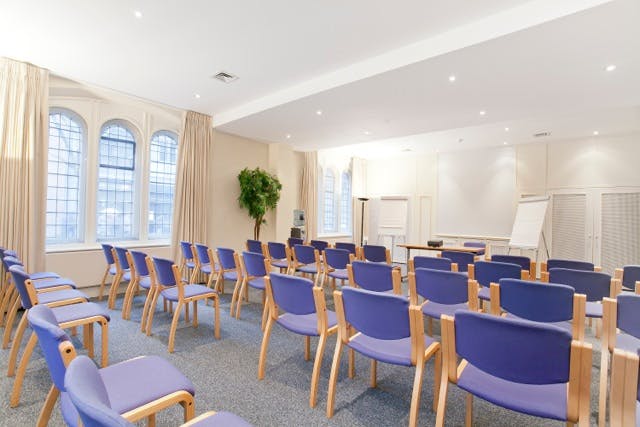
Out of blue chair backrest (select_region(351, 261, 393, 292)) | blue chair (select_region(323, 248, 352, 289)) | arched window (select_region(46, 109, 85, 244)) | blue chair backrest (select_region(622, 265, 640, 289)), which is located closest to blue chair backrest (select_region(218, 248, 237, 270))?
blue chair (select_region(323, 248, 352, 289))

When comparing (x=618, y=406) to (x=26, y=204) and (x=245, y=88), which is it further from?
(x=26, y=204)

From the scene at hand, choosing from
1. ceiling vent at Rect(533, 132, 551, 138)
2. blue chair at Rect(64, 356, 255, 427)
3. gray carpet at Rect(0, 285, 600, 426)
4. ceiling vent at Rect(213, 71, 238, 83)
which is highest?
ceiling vent at Rect(213, 71, 238, 83)

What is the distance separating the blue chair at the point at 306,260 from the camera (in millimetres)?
4875

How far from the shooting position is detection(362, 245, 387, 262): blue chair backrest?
504 cm

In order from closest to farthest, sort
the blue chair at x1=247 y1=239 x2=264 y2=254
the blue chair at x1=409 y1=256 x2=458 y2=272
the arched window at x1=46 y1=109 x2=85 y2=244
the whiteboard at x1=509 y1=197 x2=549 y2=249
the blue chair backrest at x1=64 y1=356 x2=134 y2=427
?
the blue chair backrest at x1=64 y1=356 x2=134 y2=427 → the blue chair at x1=409 y1=256 x2=458 y2=272 → the arched window at x1=46 y1=109 x2=85 y2=244 → the blue chair at x1=247 y1=239 x2=264 y2=254 → the whiteboard at x1=509 y1=197 x2=549 y2=249

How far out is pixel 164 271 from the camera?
10.7 ft

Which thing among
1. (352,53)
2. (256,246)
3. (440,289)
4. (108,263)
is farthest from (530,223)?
(108,263)

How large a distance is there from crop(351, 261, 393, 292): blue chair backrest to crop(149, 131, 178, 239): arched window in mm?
4598

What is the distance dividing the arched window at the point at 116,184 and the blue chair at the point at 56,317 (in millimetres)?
3124

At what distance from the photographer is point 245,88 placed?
509cm

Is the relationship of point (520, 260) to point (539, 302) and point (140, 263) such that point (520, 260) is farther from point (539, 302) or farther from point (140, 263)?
Result: point (140, 263)

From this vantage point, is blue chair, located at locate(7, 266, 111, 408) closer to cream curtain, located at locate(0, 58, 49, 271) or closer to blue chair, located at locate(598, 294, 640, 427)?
cream curtain, located at locate(0, 58, 49, 271)

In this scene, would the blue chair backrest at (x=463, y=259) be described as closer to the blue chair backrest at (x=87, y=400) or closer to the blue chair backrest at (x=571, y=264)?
the blue chair backrest at (x=571, y=264)

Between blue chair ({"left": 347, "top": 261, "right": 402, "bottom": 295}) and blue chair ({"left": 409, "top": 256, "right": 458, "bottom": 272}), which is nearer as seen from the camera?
blue chair ({"left": 347, "top": 261, "right": 402, "bottom": 295})
